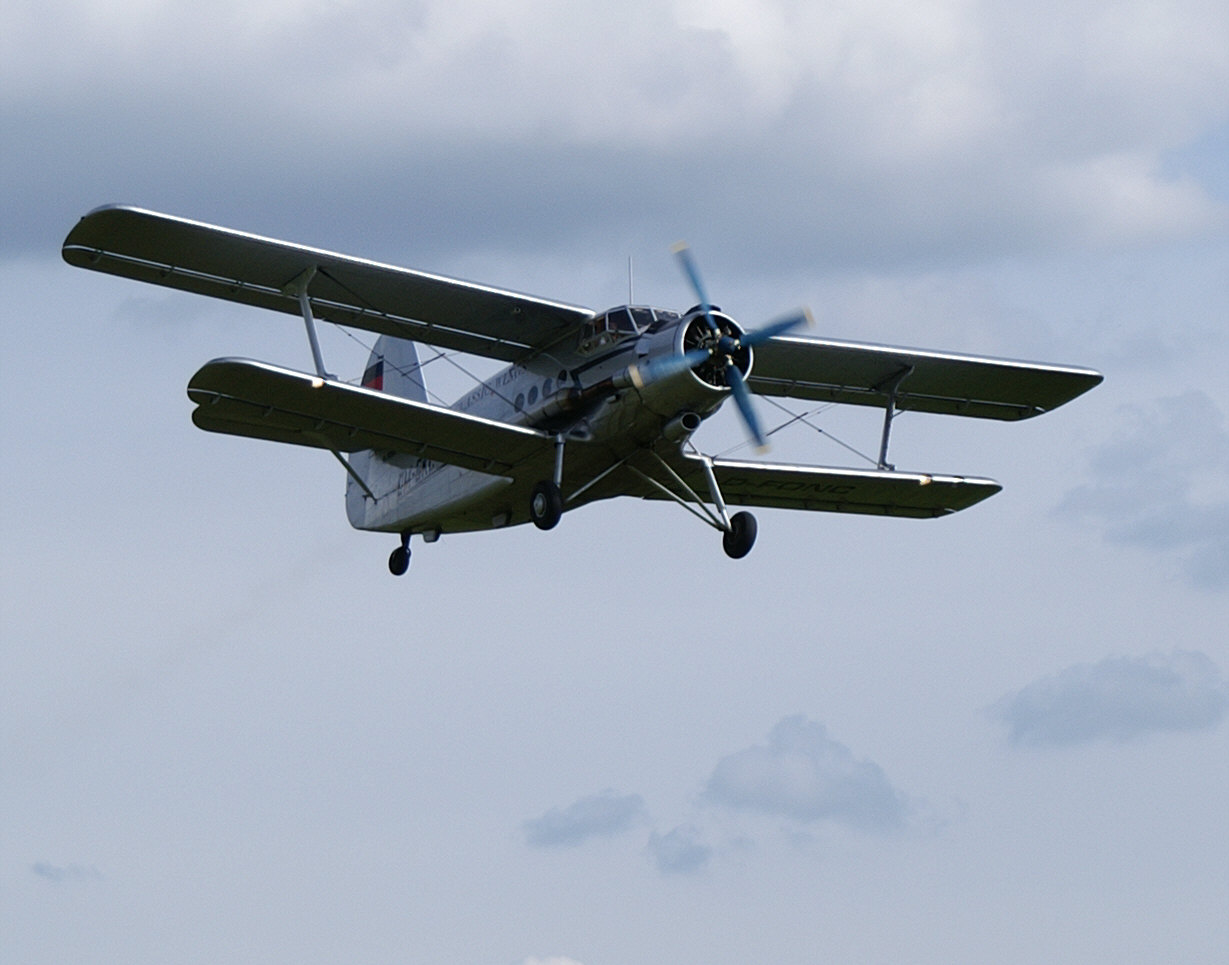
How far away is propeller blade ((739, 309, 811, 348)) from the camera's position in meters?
27.2

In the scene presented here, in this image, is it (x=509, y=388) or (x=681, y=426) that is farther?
(x=509, y=388)

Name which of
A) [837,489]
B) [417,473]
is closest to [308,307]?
[417,473]

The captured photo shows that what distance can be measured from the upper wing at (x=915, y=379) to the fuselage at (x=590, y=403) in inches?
149

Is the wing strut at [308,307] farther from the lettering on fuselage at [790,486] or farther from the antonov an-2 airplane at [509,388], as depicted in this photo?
the lettering on fuselage at [790,486]

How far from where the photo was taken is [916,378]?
33125mm

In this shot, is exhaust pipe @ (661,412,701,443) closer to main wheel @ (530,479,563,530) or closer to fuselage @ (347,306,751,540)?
fuselage @ (347,306,751,540)

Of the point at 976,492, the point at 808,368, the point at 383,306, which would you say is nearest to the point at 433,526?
the point at 383,306

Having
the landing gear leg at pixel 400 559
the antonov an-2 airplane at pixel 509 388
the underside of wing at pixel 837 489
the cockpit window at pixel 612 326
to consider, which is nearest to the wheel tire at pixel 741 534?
the antonov an-2 airplane at pixel 509 388

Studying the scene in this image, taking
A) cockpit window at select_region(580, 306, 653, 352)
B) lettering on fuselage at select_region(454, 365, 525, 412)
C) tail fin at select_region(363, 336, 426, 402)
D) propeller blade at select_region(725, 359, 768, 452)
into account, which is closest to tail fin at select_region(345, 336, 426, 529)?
tail fin at select_region(363, 336, 426, 402)

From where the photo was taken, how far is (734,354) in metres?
27.1

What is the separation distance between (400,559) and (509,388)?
180 inches

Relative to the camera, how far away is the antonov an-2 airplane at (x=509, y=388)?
27.2m

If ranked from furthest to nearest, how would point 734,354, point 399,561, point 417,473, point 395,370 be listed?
point 395,370, point 399,561, point 417,473, point 734,354

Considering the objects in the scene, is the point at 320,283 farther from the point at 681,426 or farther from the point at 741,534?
the point at 741,534
